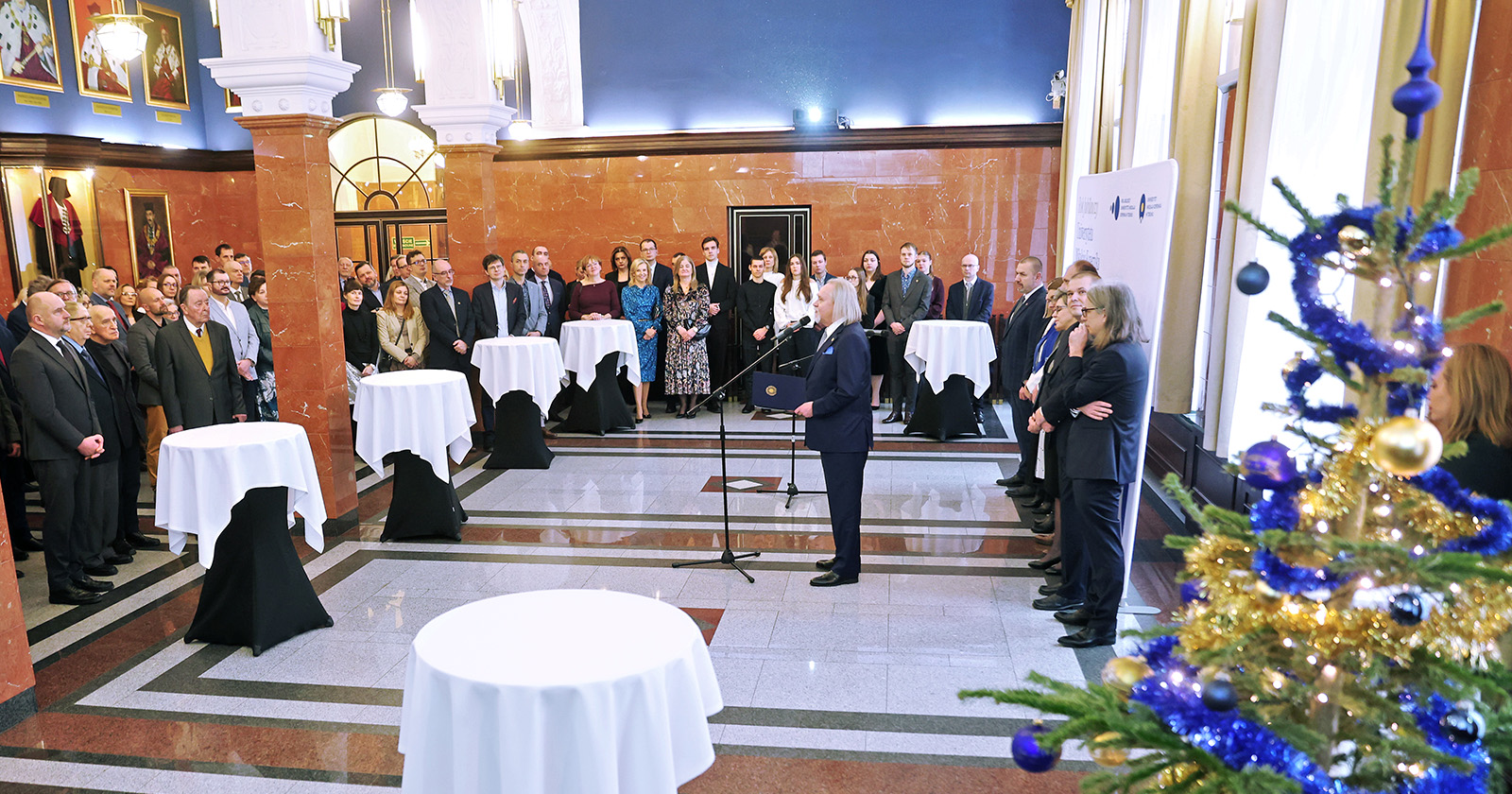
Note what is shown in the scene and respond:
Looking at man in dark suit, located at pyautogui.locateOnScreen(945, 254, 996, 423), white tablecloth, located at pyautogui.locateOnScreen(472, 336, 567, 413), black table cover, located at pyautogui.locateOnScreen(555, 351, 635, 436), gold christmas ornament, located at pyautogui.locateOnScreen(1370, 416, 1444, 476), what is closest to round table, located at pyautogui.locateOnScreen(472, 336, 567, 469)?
white tablecloth, located at pyautogui.locateOnScreen(472, 336, 567, 413)

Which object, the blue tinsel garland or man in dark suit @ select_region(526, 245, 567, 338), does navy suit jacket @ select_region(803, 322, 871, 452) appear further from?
man in dark suit @ select_region(526, 245, 567, 338)

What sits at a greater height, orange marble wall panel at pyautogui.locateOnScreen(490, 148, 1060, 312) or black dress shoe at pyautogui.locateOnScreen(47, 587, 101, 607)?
orange marble wall panel at pyautogui.locateOnScreen(490, 148, 1060, 312)

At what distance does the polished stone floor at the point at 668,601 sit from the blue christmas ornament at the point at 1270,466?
2.02 meters

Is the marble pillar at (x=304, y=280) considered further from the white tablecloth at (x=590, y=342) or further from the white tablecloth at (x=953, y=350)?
the white tablecloth at (x=953, y=350)

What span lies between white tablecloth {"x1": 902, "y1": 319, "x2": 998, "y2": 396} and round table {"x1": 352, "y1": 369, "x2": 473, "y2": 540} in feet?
13.8

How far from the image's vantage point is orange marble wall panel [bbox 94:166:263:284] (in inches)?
519

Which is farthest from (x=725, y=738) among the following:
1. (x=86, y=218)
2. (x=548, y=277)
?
(x=86, y=218)

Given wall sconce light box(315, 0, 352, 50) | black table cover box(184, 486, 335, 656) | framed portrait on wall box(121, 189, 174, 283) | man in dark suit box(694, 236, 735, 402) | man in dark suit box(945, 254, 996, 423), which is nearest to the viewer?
black table cover box(184, 486, 335, 656)

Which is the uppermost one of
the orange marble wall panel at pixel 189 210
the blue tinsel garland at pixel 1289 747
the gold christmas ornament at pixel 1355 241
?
the orange marble wall panel at pixel 189 210

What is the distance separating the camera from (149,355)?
6215 millimetres

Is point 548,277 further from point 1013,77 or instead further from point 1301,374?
point 1301,374

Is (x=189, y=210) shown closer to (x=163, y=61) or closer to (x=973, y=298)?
(x=163, y=61)

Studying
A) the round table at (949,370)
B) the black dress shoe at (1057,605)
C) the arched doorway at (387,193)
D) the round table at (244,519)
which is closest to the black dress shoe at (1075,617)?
the black dress shoe at (1057,605)

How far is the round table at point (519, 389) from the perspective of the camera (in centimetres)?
773
